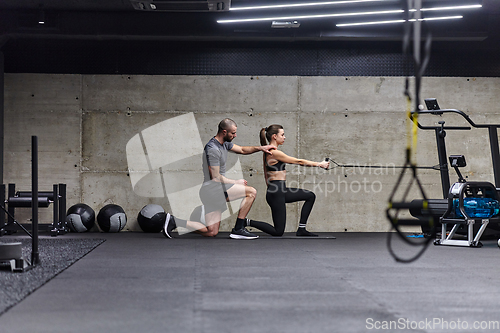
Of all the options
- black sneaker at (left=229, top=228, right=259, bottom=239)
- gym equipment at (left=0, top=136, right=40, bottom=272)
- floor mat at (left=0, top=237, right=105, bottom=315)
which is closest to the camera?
floor mat at (left=0, top=237, right=105, bottom=315)

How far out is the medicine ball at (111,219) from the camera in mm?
7008

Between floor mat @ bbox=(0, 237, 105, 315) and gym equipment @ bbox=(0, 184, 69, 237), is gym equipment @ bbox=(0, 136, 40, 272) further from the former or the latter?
gym equipment @ bbox=(0, 184, 69, 237)

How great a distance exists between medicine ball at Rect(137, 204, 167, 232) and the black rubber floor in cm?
181

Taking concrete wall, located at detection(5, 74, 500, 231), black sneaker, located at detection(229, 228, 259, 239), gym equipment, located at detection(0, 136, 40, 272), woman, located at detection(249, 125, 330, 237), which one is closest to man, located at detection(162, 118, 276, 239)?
black sneaker, located at detection(229, 228, 259, 239)

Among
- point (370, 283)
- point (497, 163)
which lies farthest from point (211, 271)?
point (497, 163)

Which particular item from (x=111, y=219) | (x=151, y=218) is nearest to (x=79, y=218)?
(x=111, y=219)

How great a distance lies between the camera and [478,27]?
7.18 m

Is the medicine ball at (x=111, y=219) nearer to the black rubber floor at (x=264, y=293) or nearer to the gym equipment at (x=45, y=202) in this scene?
the gym equipment at (x=45, y=202)

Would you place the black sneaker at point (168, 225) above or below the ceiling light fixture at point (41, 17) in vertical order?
below

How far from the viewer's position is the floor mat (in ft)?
9.93

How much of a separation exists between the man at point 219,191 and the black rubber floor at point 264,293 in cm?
108

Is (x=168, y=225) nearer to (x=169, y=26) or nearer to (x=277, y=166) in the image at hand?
(x=277, y=166)

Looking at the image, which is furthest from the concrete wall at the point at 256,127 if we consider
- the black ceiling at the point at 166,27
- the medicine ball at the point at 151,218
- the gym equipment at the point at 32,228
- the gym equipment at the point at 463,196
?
the gym equipment at the point at 32,228

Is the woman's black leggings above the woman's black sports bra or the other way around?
the other way around
